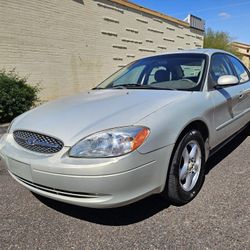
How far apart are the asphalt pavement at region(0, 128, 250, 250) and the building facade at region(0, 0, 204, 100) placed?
6187mm

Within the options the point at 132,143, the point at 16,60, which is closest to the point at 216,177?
the point at 132,143

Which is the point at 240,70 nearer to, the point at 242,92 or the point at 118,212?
the point at 242,92

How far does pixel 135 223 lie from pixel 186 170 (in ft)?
2.36

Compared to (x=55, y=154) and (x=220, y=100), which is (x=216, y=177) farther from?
Result: (x=55, y=154)

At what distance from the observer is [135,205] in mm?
3041

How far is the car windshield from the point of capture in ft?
11.8

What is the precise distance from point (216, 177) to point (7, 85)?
501cm

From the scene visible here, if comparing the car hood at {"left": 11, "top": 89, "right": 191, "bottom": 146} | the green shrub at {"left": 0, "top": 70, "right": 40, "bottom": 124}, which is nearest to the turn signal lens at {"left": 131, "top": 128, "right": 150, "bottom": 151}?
the car hood at {"left": 11, "top": 89, "right": 191, "bottom": 146}

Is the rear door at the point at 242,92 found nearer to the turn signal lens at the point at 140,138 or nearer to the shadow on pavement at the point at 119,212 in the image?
the shadow on pavement at the point at 119,212

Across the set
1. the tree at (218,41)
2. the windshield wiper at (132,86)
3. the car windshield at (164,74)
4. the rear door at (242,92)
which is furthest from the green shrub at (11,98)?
the tree at (218,41)

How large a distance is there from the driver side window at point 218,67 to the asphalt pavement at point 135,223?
129 cm

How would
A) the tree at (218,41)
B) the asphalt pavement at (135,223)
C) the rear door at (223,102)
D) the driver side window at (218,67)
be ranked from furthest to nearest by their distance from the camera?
the tree at (218,41), the driver side window at (218,67), the rear door at (223,102), the asphalt pavement at (135,223)

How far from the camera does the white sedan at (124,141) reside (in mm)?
2385

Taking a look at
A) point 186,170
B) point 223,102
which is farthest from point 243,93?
point 186,170
